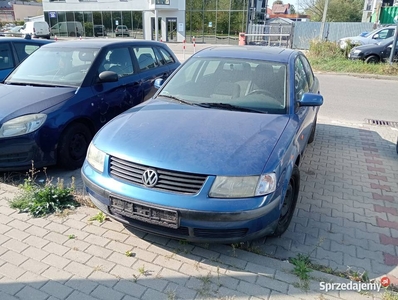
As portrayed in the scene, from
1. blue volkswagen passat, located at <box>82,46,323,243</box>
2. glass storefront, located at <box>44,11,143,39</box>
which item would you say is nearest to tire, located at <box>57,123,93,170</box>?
blue volkswagen passat, located at <box>82,46,323,243</box>

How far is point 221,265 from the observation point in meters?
2.78

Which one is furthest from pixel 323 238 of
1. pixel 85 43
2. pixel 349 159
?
pixel 85 43

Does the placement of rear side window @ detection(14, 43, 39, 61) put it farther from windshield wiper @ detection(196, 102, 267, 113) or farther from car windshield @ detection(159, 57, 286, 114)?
windshield wiper @ detection(196, 102, 267, 113)

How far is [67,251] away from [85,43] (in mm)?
3768

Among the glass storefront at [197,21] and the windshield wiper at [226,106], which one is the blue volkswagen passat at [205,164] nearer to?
the windshield wiper at [226,106]

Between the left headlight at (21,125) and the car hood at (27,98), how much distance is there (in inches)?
2.3

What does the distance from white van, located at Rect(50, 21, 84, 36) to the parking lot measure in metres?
37.3

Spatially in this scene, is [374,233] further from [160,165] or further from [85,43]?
[85,43]

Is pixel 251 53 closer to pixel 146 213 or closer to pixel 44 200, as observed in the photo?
pixel 146 213

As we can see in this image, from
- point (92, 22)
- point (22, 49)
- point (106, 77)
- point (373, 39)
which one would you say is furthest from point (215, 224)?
point (92, 22)

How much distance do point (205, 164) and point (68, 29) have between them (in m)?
40.5

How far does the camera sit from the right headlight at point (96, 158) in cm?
290

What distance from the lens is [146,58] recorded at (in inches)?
242

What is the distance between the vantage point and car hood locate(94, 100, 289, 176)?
2.59 meters
